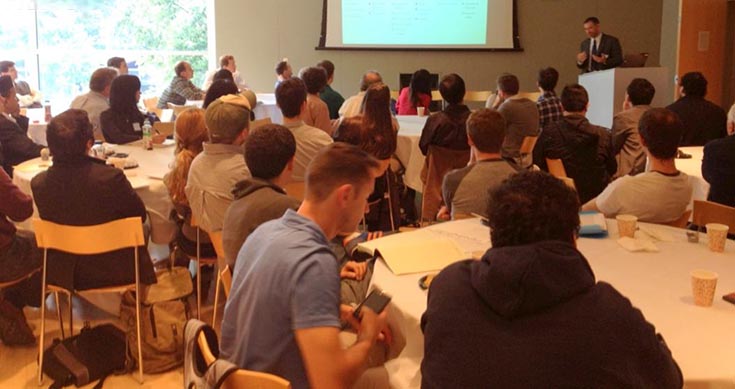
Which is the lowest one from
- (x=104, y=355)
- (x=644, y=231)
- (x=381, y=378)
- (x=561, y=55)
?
(x=104, y=355)

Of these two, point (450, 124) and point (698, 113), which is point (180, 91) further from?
point (698, 113)

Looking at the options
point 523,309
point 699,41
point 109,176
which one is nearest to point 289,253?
point 523,309

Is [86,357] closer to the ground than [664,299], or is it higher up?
closer to the ground

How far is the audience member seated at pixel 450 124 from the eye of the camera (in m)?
5.32

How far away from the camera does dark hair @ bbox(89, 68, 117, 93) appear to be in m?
6.17

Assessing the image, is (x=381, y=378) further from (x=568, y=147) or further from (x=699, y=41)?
(x=699, y=41)

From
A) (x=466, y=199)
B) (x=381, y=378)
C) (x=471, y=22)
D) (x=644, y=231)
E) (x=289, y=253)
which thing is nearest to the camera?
(x=289, y=253)

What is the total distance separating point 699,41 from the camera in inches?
364

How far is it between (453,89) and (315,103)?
1.20 metres

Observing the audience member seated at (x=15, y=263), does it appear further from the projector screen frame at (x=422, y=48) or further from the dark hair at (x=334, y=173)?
the projector screen frame at (x=422, y=48)

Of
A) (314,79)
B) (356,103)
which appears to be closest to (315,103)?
(314,79)

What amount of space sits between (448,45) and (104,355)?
8.16m

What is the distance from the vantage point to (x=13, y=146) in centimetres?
523

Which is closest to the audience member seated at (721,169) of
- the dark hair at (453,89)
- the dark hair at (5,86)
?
the dark hair at (453,89)
